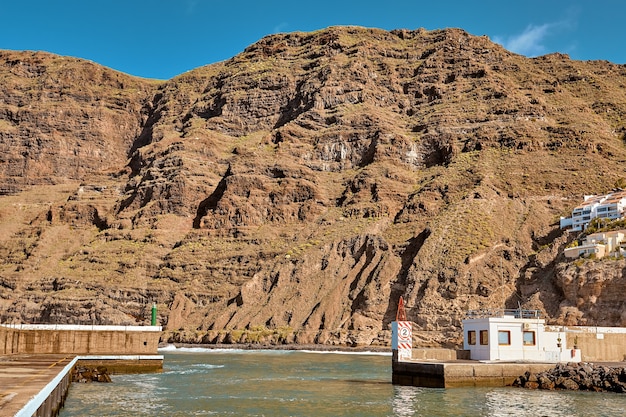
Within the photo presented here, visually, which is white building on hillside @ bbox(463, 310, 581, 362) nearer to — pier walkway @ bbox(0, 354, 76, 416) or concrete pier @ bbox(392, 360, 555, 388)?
concrete pier @ bbox(392, 360, 555, 388)

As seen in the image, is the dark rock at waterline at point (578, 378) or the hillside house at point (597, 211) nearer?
the dark rock at waterline at point (578, 378)

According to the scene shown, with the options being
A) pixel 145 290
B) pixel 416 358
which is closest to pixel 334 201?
pixel 145 290

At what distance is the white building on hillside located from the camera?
51500 mm

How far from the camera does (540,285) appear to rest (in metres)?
98.1

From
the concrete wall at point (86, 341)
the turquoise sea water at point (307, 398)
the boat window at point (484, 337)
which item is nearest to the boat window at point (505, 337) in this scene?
the boat window at point (484, 337)

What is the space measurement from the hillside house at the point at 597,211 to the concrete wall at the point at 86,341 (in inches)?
2610

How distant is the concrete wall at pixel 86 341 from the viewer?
5781 centimetres

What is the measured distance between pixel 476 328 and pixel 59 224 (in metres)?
121

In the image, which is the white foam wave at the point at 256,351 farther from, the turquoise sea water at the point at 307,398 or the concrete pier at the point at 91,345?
the concrete pier at the point at 91,345

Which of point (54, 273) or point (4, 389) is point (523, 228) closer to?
point (54, 273)

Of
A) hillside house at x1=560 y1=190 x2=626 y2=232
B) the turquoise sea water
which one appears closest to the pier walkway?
the turquoise sea water

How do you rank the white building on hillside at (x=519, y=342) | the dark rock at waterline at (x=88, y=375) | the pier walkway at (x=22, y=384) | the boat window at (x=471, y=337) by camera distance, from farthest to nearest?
the boat window at (x=471, y=337)
the dark rock at waterline at (x=88, y=375)
the white building on hillside at (x=519, y=342)
the pier walkway at (x=22, y=384)

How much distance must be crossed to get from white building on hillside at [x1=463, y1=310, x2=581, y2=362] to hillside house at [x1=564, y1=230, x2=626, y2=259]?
4325 centimetres

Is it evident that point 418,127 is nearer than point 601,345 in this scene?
No
